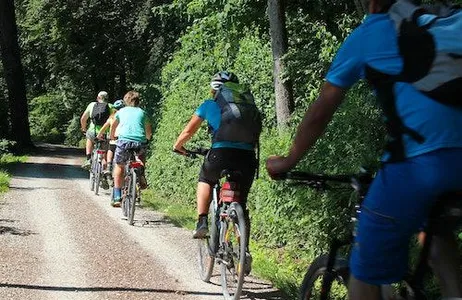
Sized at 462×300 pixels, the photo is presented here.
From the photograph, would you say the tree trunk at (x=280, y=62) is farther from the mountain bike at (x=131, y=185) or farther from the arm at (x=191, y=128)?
the arm at (x=191, y=128)

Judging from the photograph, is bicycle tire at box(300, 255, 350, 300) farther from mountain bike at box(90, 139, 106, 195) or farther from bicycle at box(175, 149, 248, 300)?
mountain bike at box(90, 139, 106, 195)

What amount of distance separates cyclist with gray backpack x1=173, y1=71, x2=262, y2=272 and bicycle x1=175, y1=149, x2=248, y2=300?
100 millimetres

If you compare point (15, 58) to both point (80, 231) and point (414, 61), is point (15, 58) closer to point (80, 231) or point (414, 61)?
point (80, 231)

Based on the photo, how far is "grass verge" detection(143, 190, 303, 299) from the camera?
261 inches

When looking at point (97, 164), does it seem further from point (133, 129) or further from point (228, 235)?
point (228, 235)

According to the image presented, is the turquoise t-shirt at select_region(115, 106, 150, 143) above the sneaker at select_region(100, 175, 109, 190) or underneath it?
above

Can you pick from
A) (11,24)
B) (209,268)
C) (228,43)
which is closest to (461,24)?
(209,268)

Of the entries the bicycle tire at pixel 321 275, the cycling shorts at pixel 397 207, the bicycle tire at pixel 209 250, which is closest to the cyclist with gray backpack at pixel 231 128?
the bicycle tire at pixel 209 250

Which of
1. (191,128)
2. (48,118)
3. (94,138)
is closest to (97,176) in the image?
(94,138)

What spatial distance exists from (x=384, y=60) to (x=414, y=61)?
11cm

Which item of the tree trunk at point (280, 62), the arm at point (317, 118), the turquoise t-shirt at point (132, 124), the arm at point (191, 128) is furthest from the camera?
the turquoise t-shirt at point (132, 124)

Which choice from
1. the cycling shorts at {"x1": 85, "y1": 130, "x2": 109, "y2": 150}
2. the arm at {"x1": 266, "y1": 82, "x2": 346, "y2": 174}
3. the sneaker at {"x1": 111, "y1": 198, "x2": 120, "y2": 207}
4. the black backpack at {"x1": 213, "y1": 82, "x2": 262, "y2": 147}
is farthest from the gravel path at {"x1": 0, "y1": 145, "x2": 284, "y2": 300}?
the arm at {"x1": 266, "y1": 82, "x2": 346, "y2": 174}

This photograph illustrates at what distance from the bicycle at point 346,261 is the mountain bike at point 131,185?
287 inches

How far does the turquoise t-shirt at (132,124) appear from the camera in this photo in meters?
10.9
